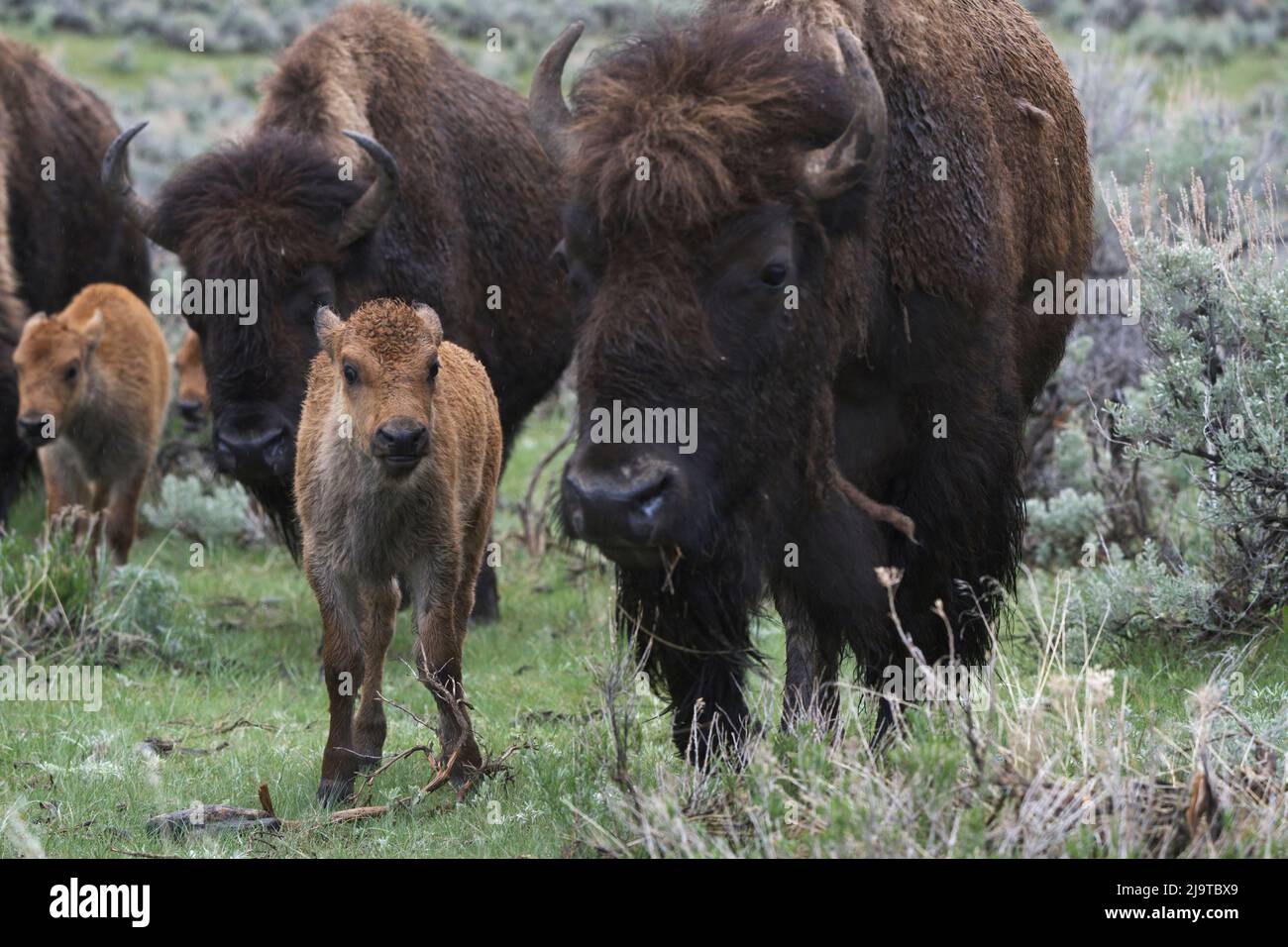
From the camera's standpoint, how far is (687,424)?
481 centimetres

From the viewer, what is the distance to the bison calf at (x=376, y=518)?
6051 mm

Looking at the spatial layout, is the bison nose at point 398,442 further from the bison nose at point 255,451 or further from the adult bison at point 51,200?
the adult bison at point 51,200

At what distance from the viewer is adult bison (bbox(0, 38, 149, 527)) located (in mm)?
10898

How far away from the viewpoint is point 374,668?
6516mm

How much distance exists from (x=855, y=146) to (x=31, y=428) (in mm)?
5709

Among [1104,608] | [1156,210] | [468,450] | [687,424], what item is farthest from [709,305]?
[1156,210]

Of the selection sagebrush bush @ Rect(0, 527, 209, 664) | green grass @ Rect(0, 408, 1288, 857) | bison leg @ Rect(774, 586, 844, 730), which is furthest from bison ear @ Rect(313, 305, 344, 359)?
sagebrush bush @ Rect(0, 527, 209, 664)

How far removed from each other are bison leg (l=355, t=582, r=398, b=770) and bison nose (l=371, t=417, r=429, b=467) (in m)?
0.84

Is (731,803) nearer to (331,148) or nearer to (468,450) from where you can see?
(468,450)

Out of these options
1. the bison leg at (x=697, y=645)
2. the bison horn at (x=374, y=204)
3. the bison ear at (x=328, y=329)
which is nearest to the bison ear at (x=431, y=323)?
the bison ear at (x=328, y=329)

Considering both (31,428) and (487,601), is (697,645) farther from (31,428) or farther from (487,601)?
(31,428)

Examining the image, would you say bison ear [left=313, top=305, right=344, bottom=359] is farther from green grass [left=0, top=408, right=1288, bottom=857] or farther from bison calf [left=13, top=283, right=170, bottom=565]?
bison calf [left=13, top=283, right=170, bottom=565]

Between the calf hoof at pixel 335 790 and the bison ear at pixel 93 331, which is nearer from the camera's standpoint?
the calf hoof at pixel 335 790

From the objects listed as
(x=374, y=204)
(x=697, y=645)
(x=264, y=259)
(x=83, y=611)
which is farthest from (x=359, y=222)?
(x=697, y=645)
